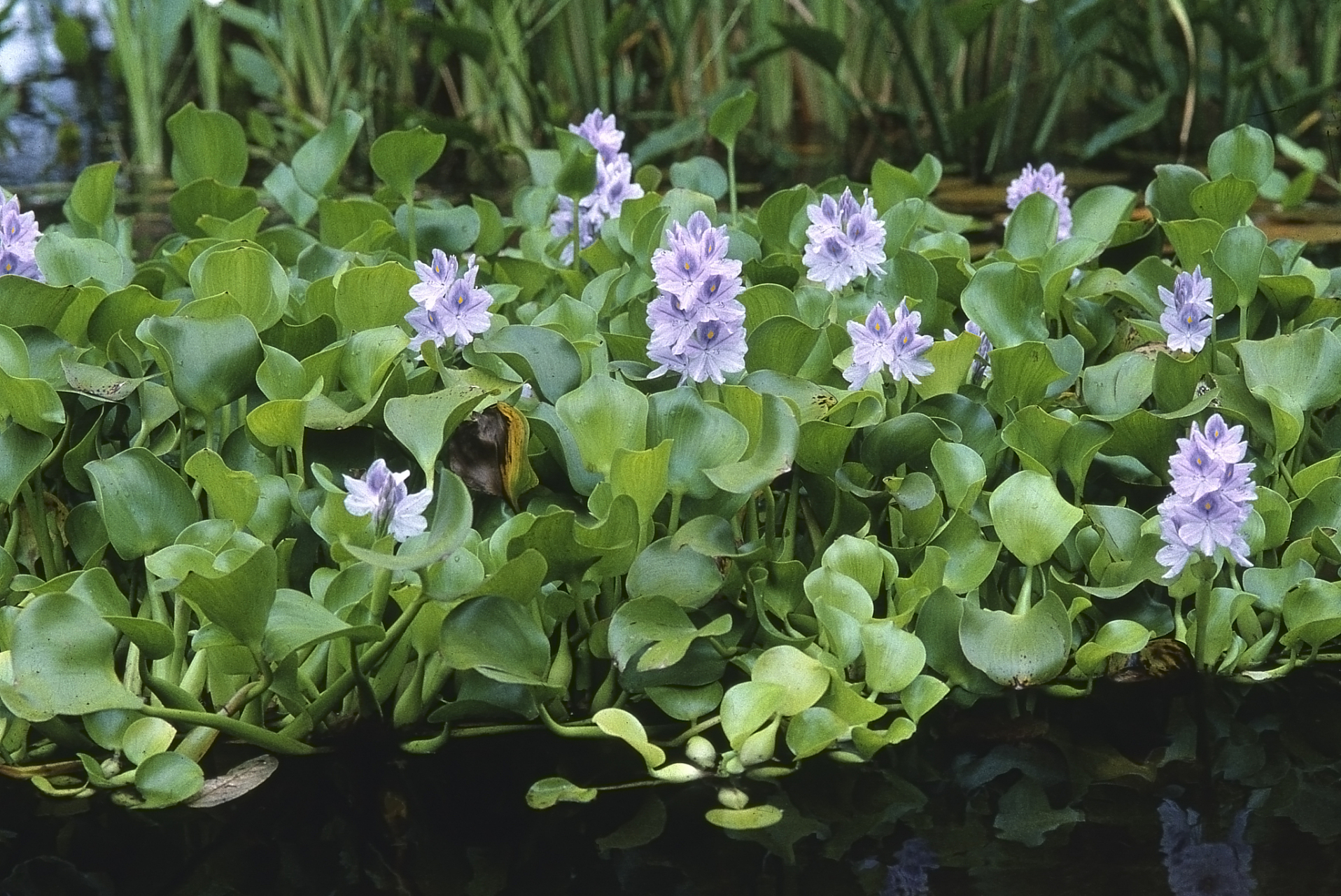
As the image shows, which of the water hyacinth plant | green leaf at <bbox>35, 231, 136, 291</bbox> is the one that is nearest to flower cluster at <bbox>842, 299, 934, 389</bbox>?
the water hyacinth plant

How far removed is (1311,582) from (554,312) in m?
0.92

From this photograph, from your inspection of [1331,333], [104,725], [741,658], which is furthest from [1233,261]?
[104,725]

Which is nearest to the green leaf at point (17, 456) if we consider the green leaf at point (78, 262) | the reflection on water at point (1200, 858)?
the green leaf at point (78, 262)

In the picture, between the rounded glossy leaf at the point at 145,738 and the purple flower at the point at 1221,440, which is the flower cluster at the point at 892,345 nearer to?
the purple flower at the point at 1221,440

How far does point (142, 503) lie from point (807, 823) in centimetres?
72

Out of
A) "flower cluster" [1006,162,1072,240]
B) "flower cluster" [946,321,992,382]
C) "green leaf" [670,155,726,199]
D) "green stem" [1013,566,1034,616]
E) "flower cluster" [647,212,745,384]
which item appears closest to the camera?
"flower cluster" [647,212,745,384]

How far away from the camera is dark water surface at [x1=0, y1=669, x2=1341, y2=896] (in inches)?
51.6

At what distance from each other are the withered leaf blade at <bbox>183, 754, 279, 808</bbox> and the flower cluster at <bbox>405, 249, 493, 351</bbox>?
1.50 ft

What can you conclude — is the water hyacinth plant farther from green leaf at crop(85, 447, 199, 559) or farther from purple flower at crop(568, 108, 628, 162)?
purple flower at crop(568, 108, 628, 162)

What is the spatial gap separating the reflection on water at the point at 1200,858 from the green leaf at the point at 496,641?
58 centimetres

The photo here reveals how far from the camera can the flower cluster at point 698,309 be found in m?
1.46

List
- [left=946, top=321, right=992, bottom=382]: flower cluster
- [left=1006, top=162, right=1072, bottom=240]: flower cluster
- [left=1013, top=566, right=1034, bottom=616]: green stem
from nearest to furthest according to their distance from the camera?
[left=1013, top=566, right=1034, bottom=616]: green stem
[left=946, top=321, right=992, bottom=382]: flower cluster
[left=1006, top=162, right=1072, bottom=240]: flower cluster

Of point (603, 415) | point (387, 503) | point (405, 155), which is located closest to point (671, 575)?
point (603, 415)

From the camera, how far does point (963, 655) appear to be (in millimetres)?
1525
